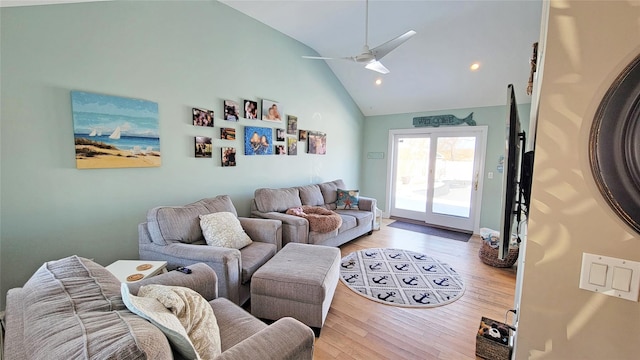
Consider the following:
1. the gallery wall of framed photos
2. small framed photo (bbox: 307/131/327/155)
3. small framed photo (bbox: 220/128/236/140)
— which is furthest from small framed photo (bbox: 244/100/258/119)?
small framed photo (bbox: 307/131/327/155)

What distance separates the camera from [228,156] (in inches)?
127

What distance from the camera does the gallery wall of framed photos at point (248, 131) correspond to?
9.80 feet

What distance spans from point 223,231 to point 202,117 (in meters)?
1.42

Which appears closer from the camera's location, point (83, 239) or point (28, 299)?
point (28, 299)

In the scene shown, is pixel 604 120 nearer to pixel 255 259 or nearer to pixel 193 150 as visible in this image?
pixel 255 259

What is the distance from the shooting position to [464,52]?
3609mm

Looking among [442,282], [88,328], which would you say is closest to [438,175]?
[442,282]

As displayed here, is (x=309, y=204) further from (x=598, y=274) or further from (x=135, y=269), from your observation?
(x=598, y=274)

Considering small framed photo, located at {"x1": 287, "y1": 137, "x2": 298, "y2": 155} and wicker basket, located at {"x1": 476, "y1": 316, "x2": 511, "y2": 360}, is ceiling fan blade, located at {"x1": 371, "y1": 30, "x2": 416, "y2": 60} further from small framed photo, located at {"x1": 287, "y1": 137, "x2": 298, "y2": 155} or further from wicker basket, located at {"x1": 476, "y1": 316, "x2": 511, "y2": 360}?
wicker basket, located at {"x1": 476, "y1": 316, "x2": 511, "y2": 360}

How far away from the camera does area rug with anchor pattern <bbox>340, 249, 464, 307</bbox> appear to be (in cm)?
251

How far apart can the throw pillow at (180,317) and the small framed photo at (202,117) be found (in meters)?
2.18

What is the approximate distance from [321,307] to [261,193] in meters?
1.87

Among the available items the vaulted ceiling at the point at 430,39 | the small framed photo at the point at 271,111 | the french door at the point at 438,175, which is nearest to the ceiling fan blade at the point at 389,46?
the vaulted ceiling at the point at 430,39

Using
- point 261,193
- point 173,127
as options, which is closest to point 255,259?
point 261,193
